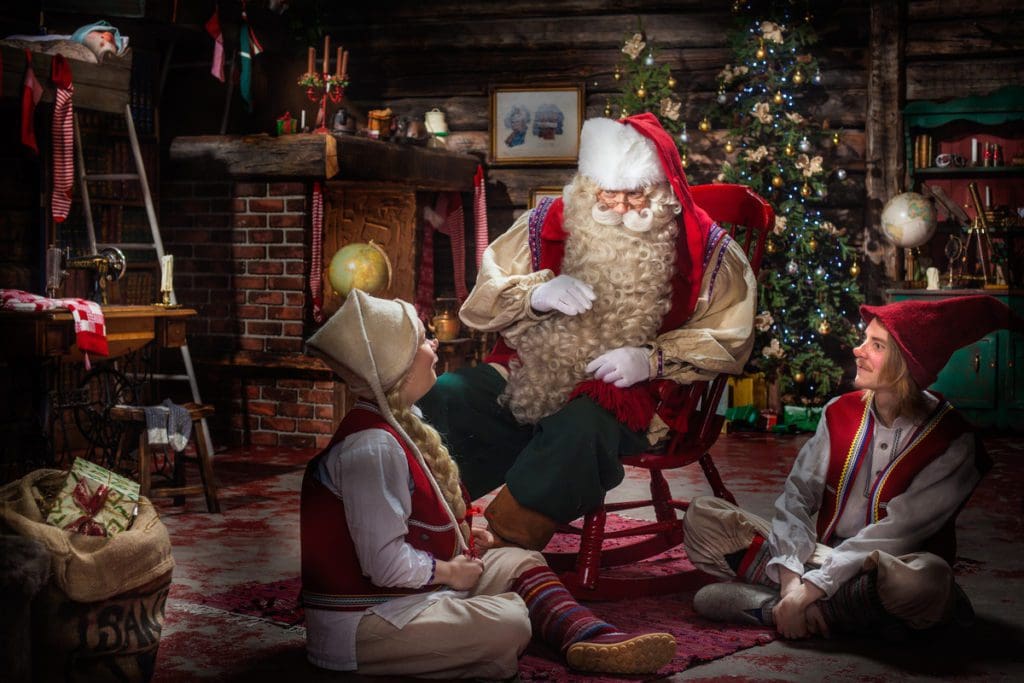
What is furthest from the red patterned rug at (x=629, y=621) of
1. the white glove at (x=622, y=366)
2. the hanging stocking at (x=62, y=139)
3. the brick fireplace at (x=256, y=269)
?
the brick fireplace at (x=256, y=269)

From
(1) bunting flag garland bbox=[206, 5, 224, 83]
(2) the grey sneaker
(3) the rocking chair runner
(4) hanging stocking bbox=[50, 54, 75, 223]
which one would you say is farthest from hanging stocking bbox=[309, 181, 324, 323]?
(2) the grey sneaker

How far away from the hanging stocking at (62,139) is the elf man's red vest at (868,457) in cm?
342

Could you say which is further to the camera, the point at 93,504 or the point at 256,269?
the point at 256,269

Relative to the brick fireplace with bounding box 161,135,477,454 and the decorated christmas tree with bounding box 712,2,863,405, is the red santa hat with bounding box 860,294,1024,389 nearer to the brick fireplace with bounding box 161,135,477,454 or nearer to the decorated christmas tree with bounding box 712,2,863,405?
the brick fireplace with bounding box 161,135,477,454

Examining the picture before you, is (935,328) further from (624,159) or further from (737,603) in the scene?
(624,159)

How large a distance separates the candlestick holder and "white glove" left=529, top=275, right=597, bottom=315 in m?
3.41

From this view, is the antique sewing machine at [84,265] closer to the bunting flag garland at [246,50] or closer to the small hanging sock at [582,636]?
the bunting flag garland at [246,50]

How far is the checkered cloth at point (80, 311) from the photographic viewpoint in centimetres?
463

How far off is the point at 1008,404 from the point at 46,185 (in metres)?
5.15

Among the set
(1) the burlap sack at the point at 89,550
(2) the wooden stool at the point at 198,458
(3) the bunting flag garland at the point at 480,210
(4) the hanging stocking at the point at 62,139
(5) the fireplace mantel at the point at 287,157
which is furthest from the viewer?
(3) the bunting flag garland at the point at 480,210

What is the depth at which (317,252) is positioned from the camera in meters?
6.36

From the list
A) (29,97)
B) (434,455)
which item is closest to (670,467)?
(434,455)

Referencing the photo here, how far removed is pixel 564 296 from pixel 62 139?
2682 mm

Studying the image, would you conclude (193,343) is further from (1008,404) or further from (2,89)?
(1008,404)
